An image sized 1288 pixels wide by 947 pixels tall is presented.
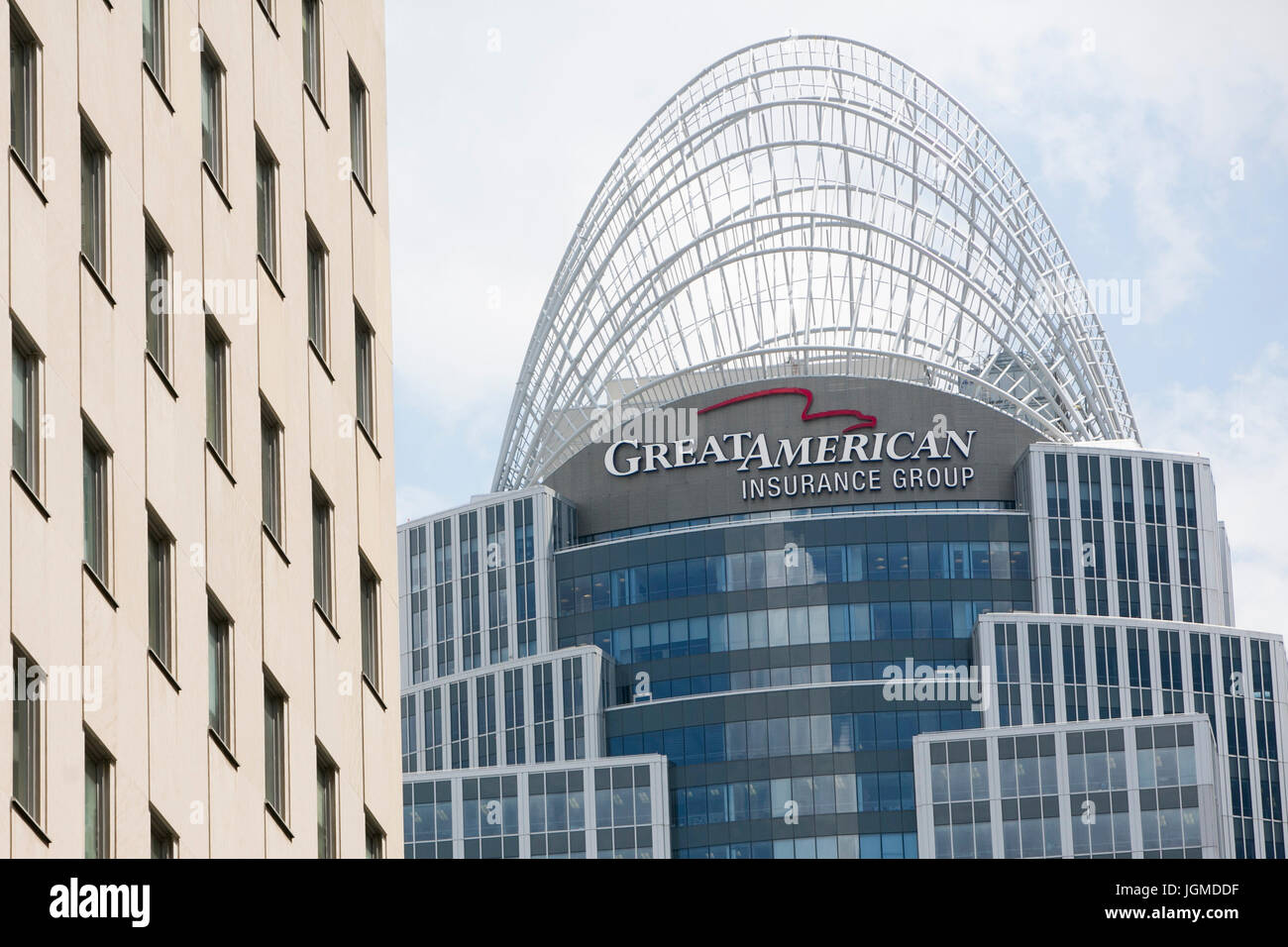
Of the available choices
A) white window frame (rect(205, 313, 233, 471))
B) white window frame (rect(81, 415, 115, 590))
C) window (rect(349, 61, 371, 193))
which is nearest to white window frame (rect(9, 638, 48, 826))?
white window frame (rect(81, 415, 115, 590))

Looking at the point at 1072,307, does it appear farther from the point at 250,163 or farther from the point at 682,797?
the point at 250,163

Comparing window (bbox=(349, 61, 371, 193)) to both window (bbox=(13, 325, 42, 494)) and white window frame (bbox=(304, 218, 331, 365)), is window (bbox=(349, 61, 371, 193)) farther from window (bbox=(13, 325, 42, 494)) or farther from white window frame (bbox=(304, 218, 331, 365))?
window (bbox=(13, 325, 42, 494))

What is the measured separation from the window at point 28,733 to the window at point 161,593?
5.65 metres

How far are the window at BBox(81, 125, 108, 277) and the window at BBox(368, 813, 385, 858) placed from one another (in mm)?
17011

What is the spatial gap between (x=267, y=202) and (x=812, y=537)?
112810 millimetres

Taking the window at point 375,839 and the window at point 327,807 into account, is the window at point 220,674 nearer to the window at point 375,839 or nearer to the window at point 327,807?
the window at point 327,807

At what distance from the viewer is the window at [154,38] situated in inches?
1610

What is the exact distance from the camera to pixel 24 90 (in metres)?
35.0

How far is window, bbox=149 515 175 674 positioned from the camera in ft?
125

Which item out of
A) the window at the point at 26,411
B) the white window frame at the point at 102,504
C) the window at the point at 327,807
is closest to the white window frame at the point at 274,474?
the window at the point at 327,807

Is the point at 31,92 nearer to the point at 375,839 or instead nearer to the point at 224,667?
the point at 224,667

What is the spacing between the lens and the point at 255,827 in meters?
42.0
